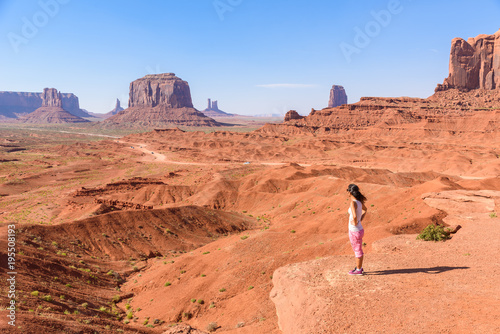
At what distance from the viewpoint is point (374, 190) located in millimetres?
41312

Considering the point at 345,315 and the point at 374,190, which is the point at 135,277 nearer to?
the point at 345,315

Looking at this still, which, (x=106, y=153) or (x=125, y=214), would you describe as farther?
(x=106, y=153)

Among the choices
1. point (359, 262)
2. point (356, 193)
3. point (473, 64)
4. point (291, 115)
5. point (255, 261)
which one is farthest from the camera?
point (291, 115)

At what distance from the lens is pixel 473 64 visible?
547ft

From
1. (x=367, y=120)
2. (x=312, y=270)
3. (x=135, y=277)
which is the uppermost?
(x=367, y=120)

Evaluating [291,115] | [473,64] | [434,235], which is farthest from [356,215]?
[473,64]

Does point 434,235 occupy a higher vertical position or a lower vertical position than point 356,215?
lower

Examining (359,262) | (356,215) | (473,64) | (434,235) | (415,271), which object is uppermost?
(473,64)

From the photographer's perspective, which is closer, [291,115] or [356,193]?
[356,193]

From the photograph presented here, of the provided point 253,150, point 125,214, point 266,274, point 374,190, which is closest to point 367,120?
point 253,150

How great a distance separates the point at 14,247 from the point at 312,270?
20182mm

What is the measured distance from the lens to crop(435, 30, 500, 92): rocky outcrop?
162m

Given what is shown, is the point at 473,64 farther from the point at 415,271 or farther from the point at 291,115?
the point at 415,271

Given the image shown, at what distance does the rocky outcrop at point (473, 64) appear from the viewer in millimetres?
162500
